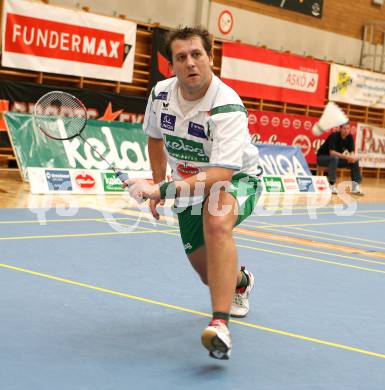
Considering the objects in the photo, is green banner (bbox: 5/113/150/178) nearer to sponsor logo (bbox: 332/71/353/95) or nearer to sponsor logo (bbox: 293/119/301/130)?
sponsor logo (bbox: 293/119/301/130)

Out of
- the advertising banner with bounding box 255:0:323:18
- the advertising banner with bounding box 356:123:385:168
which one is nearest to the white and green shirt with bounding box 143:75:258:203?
the advertising banner with bounding box 255:0:323:18

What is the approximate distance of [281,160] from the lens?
50.7ft

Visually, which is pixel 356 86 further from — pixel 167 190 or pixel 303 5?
pixel 167 190

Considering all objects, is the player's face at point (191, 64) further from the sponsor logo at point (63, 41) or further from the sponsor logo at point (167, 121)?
the sponsor logo at point (63, 41)

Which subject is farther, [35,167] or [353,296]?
[35,167]

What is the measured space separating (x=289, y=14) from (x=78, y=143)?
28.9 ft

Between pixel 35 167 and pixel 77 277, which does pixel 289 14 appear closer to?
pixel 35 167

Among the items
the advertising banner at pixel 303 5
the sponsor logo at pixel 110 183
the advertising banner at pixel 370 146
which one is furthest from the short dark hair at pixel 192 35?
the advertising banner at pixel 370 146

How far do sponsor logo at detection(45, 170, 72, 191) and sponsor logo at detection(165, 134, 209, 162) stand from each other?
23.3 feet

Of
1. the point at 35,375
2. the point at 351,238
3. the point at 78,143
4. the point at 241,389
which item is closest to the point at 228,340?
the point at 241,389

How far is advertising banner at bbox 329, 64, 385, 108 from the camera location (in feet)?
64.1

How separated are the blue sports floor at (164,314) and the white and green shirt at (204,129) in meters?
0.90

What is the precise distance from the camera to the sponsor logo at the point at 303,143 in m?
18.5

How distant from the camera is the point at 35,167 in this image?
1135cm
